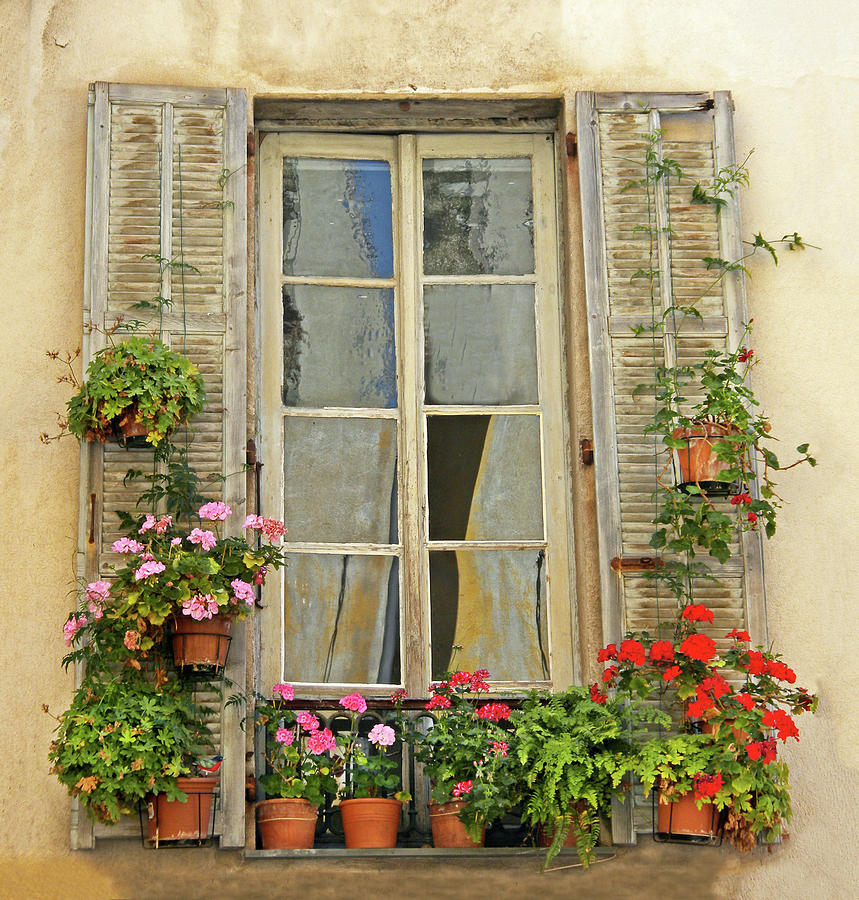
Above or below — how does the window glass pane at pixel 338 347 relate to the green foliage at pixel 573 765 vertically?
above

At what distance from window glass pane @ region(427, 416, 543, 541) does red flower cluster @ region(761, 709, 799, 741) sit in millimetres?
1131

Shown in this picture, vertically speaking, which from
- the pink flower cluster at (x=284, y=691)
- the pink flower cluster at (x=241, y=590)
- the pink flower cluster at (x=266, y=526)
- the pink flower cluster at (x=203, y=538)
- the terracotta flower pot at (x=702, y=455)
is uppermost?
the terracotta flower pot at (x=702, y=455)

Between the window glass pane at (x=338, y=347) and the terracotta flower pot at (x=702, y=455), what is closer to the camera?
the terracotta flower pot at (x=702, y=455)

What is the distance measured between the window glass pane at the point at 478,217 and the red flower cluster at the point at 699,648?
1.61m

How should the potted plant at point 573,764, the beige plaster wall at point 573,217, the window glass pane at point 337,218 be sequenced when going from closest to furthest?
the potted plant at point 573,764
the beige plaster wall at point 573,217
the window glass pane at point 337,218

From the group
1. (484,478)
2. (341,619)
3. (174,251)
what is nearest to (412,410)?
(484,478)

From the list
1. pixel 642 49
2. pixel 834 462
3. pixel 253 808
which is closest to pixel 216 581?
pixel 253 808

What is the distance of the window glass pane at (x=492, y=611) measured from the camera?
17.6 ft

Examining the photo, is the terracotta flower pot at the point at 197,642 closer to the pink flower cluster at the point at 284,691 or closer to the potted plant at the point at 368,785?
the pink flower cluster at the point at 284,691

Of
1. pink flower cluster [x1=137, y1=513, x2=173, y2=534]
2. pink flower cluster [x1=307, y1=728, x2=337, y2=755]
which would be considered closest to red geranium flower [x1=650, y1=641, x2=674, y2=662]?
pink flower cluster [x1=307, y1=728, x2=337, y2=755]

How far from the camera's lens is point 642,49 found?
5738 millimetres

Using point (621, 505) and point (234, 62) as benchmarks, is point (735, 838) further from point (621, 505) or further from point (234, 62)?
point (234, 62)

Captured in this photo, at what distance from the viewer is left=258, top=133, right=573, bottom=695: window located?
540 centimetres

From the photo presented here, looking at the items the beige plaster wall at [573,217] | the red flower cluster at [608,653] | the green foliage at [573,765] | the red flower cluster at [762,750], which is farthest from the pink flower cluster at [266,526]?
the red flower cluster at [762,750]
